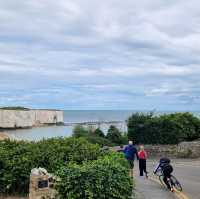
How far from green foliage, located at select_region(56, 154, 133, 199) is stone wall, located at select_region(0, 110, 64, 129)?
92532 mm

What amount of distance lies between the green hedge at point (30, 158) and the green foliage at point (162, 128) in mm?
24372

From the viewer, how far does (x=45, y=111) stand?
419 feet

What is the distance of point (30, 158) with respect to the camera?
43.9 ft

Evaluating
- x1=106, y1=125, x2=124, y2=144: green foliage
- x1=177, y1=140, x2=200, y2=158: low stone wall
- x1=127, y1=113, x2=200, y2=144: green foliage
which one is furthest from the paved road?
x1=106, y1=125, x2=124, y2=144: green foliage

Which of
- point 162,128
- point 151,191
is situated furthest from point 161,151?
point 151,191

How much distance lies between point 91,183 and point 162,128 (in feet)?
91.6

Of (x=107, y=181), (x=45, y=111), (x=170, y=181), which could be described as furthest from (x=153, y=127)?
(x=45, y=111)

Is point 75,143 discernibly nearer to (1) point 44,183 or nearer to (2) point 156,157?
(1) point 44,183

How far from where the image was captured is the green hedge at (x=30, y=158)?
43.2 ft

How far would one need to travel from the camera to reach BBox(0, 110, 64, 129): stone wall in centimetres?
10556

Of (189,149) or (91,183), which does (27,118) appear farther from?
(91,183)

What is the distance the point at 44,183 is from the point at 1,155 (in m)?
2.58

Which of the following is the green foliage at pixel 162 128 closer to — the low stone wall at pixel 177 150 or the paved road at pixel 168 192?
the low stone wall at pixel 177 150

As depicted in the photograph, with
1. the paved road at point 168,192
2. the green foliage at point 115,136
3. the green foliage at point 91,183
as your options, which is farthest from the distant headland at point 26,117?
the green foliage at point 91,183
